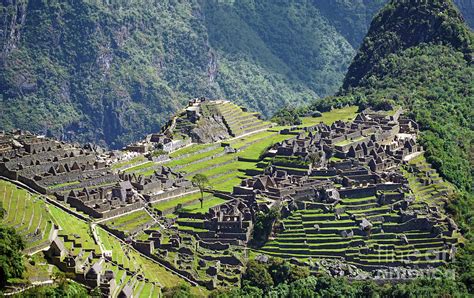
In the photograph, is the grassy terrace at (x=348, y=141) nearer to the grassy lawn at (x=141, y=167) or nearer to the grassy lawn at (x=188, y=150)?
the grassy lawn at (x=188, y=150)

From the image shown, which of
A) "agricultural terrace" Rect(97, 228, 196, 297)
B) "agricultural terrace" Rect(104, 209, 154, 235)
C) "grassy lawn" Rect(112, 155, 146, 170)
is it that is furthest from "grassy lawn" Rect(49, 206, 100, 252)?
"grassy lawn" Rect(112, 155, 146, 170)

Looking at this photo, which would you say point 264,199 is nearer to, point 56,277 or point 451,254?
point 451,254

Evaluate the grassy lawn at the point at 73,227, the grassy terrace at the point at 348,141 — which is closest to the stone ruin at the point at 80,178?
the grassy lawn at the point at 73,227

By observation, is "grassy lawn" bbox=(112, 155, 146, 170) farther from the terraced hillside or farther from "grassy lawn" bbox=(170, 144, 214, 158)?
the terraced hillside

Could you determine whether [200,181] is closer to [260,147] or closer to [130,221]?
[130,221]

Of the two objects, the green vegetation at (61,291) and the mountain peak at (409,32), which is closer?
the green vegetation at (61,291)

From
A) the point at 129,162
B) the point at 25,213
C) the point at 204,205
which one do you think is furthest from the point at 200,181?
the point at 25,213

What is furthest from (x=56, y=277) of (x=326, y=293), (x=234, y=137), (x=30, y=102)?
(x=30, y=102)
